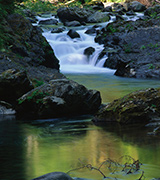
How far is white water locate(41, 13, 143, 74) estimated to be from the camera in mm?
26522

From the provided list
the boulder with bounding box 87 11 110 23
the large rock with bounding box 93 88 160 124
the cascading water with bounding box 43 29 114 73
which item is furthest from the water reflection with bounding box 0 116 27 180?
the boulder with bounding box 87 11 110 23

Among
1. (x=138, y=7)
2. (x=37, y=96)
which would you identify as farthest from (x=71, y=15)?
(x=37, y=96)

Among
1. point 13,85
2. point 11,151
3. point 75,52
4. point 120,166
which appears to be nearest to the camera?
point 120,166

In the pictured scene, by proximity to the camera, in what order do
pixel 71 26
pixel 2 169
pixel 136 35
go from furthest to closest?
pixel 71 26, pixel 136 35, pixel 2 169

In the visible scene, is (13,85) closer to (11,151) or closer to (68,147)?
(11,151)

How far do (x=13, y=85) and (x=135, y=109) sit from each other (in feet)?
15.2

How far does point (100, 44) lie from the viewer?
30.8 metres

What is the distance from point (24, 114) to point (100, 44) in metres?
20.7

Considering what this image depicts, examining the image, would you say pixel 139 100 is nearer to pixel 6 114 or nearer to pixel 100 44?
pixel 6 114

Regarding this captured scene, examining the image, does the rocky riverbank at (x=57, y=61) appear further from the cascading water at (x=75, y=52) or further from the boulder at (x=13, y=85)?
the cascading water at (x=75, y=52)

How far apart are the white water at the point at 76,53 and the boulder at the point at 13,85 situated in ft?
44.3

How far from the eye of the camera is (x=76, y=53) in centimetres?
2966

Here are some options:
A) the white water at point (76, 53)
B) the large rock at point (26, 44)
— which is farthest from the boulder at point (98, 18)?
the large rock at point (26, 44)

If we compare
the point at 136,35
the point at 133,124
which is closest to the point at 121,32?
the point at 136,35
